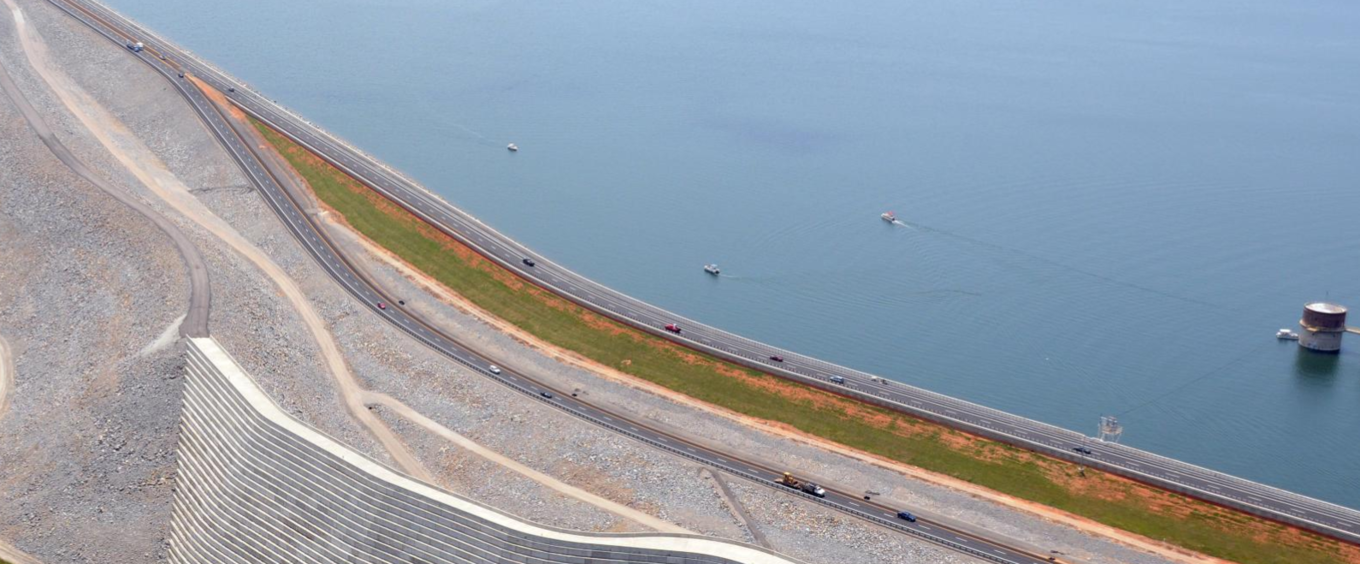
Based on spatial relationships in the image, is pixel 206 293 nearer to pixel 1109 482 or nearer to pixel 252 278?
pixel 252 278

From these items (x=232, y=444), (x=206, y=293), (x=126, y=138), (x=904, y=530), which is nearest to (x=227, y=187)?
(x=126, y=138)

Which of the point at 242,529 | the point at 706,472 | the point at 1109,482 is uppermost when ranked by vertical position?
the point at 1109,482

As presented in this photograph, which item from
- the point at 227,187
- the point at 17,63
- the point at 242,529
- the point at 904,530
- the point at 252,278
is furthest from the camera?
the point at 17,63

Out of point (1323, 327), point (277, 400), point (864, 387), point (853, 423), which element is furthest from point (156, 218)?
point (1323, 327)

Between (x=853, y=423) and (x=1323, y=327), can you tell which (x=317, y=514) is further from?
(x=1323, y=327)

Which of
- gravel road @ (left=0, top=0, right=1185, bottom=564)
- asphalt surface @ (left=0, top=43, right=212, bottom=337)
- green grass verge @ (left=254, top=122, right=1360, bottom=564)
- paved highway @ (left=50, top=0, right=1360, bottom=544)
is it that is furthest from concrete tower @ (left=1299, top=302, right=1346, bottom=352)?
asphalt surface @ (left=0, top=43, right=212, bottom=337)

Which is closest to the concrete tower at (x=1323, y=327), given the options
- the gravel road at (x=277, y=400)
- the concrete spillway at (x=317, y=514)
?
the gravel road at (x=277, y=400)
